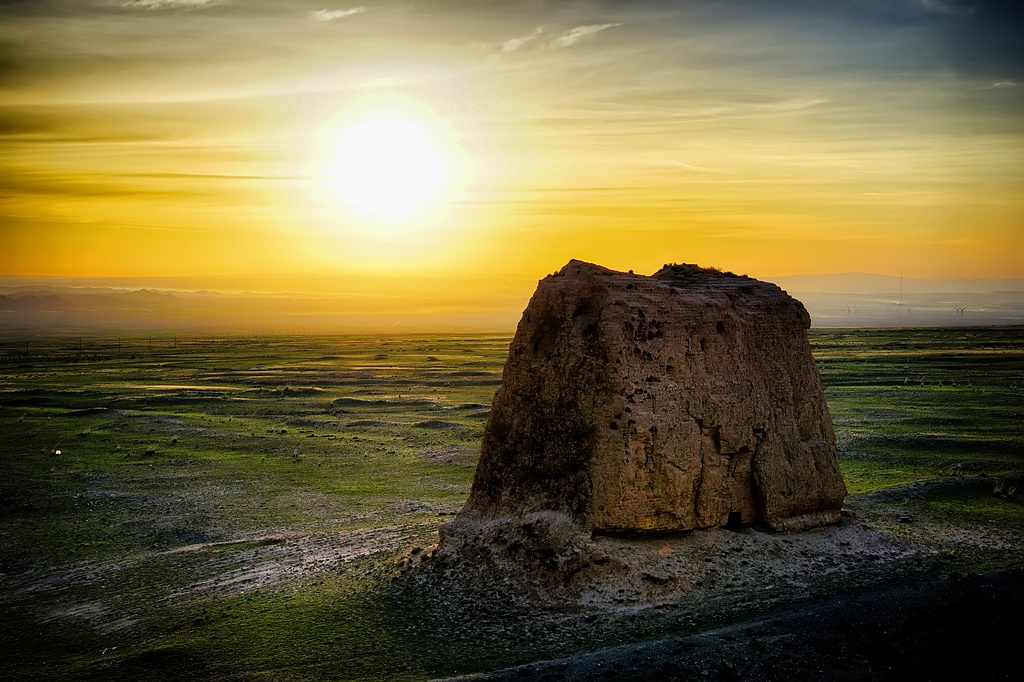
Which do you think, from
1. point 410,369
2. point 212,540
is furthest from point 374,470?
point 410,369

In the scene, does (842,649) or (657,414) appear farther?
(657,414)

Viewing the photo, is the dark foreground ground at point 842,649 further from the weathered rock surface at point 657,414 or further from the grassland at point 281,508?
the weathered rock surface at point 657,414

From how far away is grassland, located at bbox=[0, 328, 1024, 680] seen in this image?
14.8 meters

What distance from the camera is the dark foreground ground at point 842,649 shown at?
40.4 feet

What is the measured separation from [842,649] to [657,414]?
577 centimetres

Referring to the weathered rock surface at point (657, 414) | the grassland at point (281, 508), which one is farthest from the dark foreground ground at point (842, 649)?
the weathered rock surface at point (657, 414)

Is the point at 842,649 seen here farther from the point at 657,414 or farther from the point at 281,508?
the point at 281,508

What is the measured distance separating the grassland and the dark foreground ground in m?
1.72

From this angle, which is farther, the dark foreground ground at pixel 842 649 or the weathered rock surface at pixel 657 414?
the weathered rock surface at pixel 657 414

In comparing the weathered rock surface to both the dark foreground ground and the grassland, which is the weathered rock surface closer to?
the grassland

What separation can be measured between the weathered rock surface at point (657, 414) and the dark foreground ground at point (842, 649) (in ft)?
11.3

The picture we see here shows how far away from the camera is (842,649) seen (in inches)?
514

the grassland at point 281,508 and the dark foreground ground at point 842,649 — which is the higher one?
the dark foreground ground at point 842,649

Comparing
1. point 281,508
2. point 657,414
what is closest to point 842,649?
point 657,414
